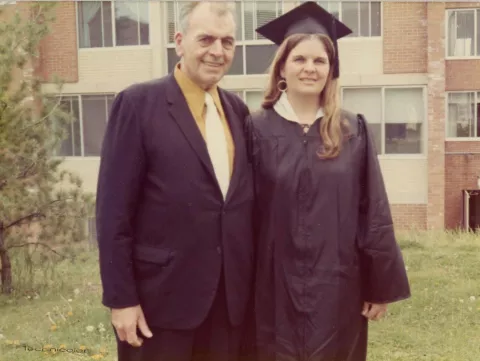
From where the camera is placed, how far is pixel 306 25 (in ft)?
8.09

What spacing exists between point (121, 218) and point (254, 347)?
0.80 m

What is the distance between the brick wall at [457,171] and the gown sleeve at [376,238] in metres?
8.45

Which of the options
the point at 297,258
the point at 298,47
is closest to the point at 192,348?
the point at 297,258

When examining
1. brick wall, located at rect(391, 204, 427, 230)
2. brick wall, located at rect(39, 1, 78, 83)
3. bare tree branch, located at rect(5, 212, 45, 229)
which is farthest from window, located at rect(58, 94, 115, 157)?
brick wall, located at rect(391, 204, 427, 230)

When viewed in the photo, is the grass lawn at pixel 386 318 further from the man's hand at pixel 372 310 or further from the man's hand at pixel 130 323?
the man's hand at pixel 130 323

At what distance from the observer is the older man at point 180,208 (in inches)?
85.4

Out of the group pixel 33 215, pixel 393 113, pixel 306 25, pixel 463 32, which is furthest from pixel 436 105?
pixel 306 25

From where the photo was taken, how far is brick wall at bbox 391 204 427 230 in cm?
1045

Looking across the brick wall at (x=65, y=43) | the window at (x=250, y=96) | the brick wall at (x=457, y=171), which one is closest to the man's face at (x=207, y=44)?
the brick wall at (x=65, y=43)

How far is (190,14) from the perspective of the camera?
7.39 feet

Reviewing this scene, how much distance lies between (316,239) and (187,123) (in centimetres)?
64

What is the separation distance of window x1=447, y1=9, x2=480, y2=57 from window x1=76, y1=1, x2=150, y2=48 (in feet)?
17.8

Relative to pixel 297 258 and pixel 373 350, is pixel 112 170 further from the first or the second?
pixel 373 350

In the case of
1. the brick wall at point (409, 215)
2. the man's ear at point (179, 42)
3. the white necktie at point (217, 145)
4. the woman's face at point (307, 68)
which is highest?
the man's ear at point (179, 42)
